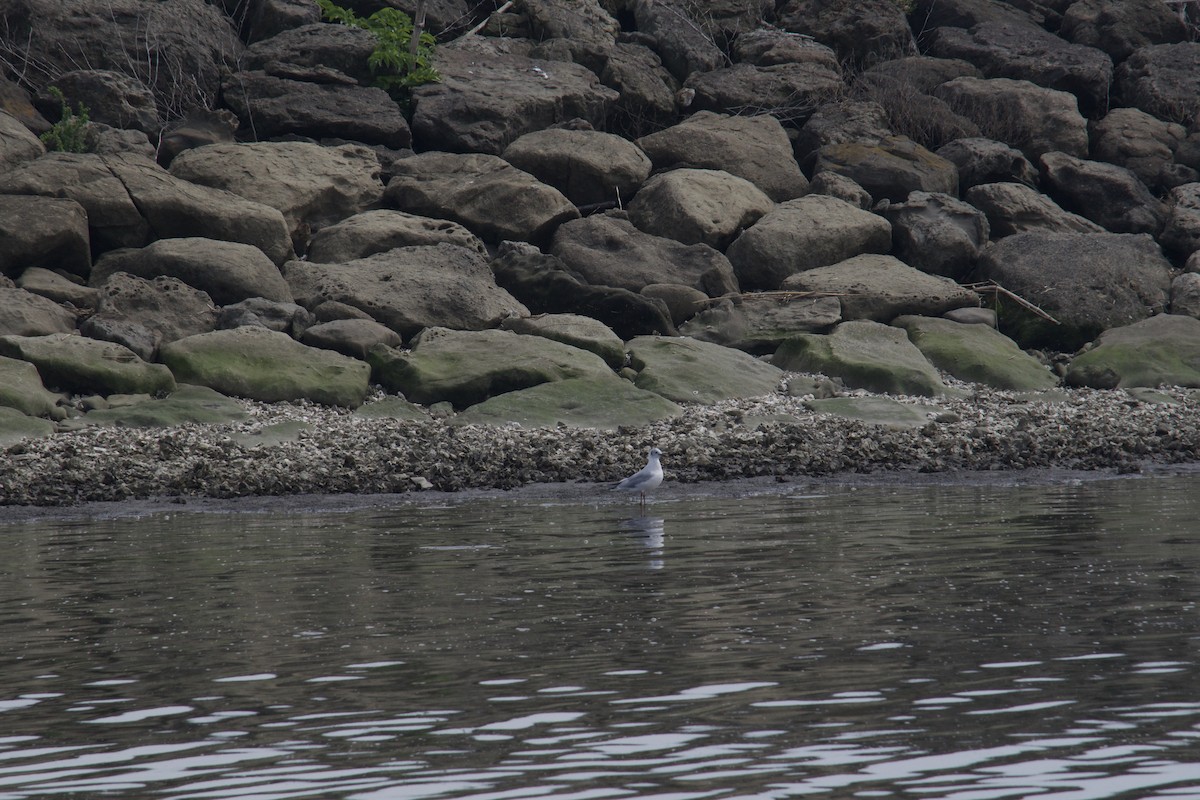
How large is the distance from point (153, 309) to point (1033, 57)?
22.9 metres

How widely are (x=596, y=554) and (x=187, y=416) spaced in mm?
8819

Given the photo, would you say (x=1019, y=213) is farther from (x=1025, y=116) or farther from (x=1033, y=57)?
(x=1033, y=57)

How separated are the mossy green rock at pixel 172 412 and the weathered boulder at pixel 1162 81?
80.6ft

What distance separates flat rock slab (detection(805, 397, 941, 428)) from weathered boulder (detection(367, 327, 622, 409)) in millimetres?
3132

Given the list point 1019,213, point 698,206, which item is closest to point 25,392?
point 698,206

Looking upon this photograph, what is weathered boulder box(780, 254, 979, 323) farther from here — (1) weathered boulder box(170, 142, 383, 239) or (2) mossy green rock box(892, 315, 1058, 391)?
(1) weathered boulder box(170, 142, 383, 239)

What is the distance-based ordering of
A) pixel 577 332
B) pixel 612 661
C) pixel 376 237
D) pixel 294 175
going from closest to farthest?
1. pixel 612 661
2. pixel 577 332
3. pixel 376 237
4. pixel 294 175

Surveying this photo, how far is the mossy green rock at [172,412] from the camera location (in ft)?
60.6

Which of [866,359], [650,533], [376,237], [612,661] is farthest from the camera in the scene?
[376,237]

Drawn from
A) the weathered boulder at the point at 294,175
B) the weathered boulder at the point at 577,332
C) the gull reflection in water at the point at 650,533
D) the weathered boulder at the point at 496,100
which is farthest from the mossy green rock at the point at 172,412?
the weathered boulder at the point at 496,100

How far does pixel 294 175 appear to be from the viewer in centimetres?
2597

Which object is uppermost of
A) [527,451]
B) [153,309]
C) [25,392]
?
[153,309]

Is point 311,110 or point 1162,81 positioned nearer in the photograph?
point 311,110

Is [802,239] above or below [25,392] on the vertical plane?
above
